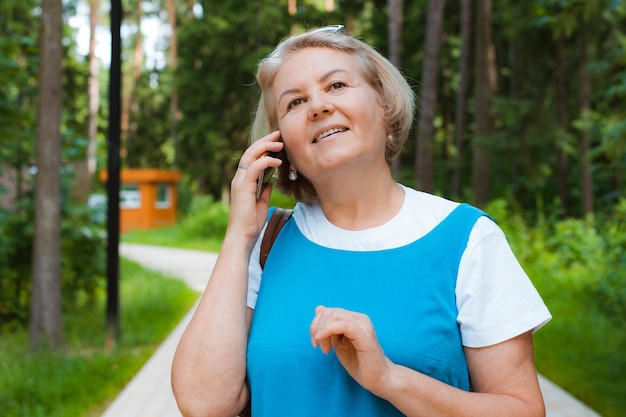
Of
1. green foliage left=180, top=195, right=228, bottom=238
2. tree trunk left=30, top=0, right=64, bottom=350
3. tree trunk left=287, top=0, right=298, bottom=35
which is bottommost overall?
green foliage left=180, top=195, right=228, bottom=238

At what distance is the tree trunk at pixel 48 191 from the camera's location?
7594 mm

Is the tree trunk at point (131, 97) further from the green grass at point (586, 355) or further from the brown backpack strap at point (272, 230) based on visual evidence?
the brown backpack strap at point (272, 230)

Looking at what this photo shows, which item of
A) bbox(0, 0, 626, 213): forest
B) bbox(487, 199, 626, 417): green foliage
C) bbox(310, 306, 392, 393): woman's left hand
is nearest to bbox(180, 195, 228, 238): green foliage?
bbox(0, 0, 626, 213): forest

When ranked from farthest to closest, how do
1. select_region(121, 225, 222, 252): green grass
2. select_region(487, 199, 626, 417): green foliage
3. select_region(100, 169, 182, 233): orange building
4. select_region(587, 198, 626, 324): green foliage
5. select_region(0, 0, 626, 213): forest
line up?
select_region(100, 169, 182, 233): orange building < select_region(121, 225, 222, 252): green grass < select_region(0, 0, 626, 213): forest < select_region(587, 198, 626, 324): green foliage < select_region(487, 199, 626, 417): green foliage

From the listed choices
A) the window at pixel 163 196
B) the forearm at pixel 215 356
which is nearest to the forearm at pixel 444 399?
the forearm at pixel 215 356

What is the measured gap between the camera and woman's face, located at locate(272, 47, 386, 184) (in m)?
1.92

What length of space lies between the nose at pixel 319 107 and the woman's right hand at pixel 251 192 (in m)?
0.16

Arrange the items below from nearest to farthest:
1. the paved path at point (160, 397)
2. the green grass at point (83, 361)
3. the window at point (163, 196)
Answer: the paved path at point (160, 397)
the green grass at point (83, 361)
the window at point (163, 196)

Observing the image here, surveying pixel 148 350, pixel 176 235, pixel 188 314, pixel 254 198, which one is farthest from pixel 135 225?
pixel 254 198

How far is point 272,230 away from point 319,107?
373 millimetres

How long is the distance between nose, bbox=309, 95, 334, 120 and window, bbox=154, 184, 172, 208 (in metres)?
36.4

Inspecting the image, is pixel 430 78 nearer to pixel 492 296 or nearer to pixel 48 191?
pixel 48 191

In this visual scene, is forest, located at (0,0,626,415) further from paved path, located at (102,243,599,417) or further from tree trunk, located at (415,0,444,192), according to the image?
paved path, located at (102,243,599,417)

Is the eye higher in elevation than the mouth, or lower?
higher
